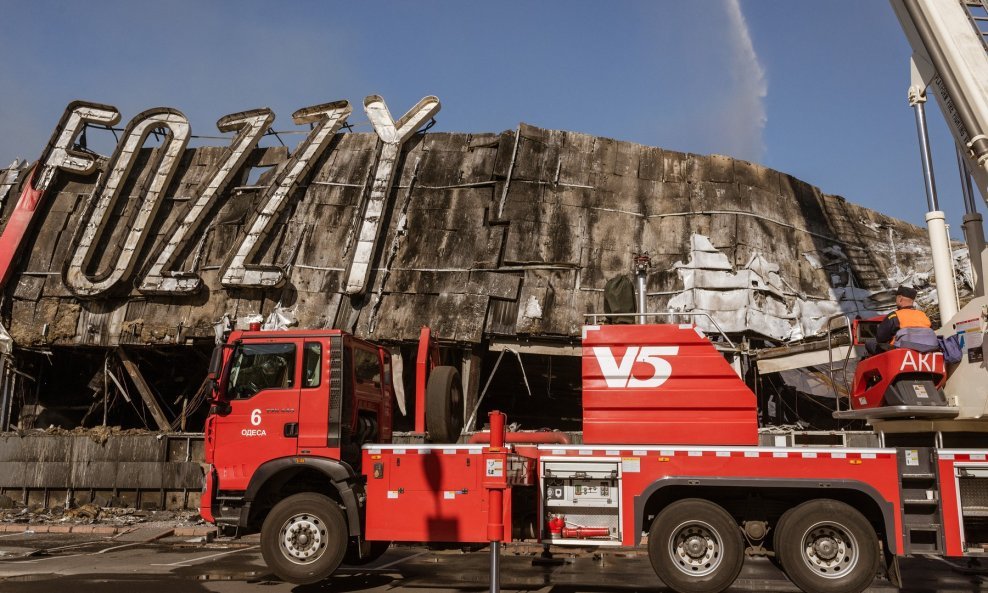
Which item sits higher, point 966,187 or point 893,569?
point 966,187

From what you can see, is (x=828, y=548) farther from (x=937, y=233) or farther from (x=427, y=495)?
(x=937, y=233)

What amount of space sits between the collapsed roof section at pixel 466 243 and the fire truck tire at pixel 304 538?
9.67 metres

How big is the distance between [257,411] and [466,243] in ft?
38.1

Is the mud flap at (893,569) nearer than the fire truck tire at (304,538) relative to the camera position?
Yes

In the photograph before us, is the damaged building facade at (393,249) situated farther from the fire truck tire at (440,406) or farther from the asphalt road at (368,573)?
the fire truck tire at (440,406)

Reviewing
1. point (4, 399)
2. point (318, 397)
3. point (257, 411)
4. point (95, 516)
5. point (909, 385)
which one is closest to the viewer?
point (909, 385)

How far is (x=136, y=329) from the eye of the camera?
20.8m

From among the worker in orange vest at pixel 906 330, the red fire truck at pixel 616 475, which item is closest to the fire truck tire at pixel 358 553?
the red fire truck at pixel 616 475

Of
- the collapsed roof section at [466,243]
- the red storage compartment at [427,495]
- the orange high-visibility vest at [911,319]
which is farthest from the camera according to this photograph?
the collapsed roof section at [466,243]

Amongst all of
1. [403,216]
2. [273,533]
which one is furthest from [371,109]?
[273,533]

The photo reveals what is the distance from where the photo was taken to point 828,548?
8562 millimetres

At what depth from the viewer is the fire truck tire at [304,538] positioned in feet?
30.8

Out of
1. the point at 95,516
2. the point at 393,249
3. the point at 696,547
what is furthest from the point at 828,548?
the point at 95,516

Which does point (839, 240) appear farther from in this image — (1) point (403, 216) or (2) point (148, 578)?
(2) point (148, 578)
